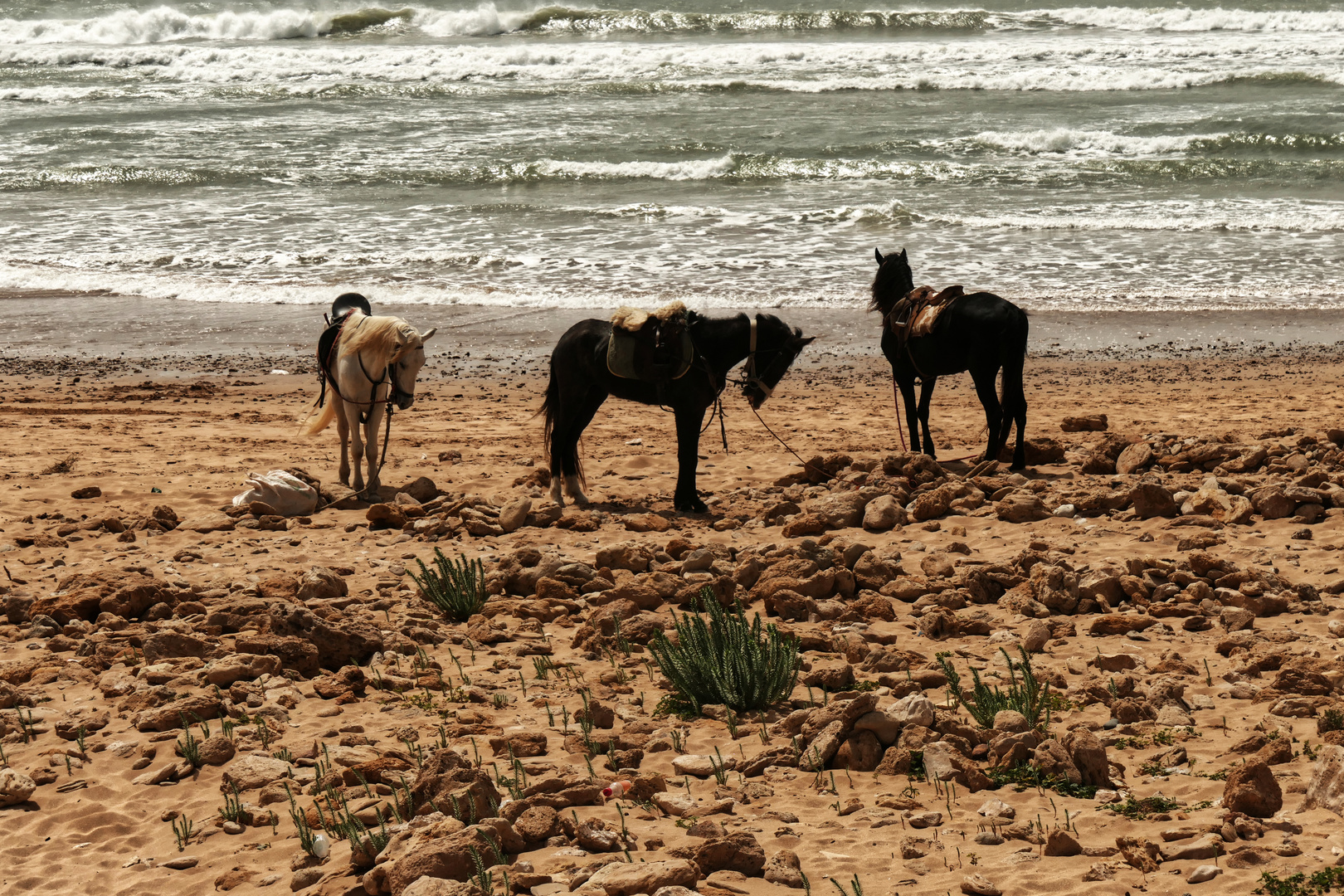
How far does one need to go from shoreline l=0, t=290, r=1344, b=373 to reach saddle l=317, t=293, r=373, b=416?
396 centimetres

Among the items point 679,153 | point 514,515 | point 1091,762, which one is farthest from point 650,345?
point 679,153

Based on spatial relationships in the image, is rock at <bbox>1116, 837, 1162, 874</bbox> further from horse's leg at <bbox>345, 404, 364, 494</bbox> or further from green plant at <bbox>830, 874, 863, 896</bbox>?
horse's leg at <bbox>345, 404, 364, 494</bbox>

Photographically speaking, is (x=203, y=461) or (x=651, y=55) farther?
(x=651, y=55)

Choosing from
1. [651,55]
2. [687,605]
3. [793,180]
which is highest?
[651,55]

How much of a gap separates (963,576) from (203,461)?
656 cm

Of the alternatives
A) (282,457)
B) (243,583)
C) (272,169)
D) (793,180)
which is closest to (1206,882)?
(243,583)

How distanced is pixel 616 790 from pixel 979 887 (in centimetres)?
142

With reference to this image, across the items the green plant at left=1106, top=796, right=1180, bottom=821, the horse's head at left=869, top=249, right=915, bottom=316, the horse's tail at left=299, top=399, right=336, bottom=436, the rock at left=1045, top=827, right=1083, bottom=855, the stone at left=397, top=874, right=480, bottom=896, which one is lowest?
the green plant at left=1106, top=796, right=1180, bottom=821

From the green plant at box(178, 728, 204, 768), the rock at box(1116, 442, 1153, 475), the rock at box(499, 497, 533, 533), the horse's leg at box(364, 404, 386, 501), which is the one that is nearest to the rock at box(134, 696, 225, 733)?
the green plant at box(178, 728, 204, 768)

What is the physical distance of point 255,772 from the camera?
496 centimetres

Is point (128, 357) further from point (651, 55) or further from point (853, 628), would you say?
point (651, 55)

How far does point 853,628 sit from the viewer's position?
A: 6.47 metres

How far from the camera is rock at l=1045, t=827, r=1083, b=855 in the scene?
408 centimetres

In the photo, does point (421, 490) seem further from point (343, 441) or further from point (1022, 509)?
point (1022, 509)
